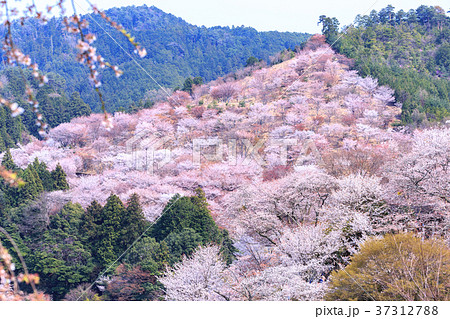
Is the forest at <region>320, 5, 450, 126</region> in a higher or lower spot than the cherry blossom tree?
higher

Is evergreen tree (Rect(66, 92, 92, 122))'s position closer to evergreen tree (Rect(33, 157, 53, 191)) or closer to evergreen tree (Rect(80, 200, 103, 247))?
evergreen tree (Rect(33, 157, 53, 191))

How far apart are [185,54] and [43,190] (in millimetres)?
53048

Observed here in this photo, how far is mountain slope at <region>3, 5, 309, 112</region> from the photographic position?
58.2 m

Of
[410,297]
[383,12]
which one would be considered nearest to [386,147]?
[410,297]

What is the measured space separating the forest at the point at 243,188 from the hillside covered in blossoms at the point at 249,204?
0.06 meters

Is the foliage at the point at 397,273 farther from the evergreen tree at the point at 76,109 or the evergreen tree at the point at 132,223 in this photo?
the evergreen tree at the point at 76,109

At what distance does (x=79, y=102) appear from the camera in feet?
148

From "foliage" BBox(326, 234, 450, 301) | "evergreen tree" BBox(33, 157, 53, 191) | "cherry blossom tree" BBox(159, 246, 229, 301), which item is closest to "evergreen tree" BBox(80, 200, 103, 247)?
"evergreen tree" BBox(33, 157, 53, 191)

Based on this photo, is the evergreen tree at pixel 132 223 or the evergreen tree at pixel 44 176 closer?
the evergreen tree at pixel 132 223

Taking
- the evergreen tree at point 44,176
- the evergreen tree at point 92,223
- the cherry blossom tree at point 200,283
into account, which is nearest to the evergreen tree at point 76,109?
Result: the evergreen tree at point 44,176

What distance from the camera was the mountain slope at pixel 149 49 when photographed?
58188 mm

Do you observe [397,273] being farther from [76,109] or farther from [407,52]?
[76,109]

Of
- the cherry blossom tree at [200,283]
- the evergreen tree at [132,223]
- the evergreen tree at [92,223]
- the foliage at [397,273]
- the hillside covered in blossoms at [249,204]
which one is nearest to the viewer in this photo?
the foliage at [397,273]

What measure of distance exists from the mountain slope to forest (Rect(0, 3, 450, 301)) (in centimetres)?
1303
